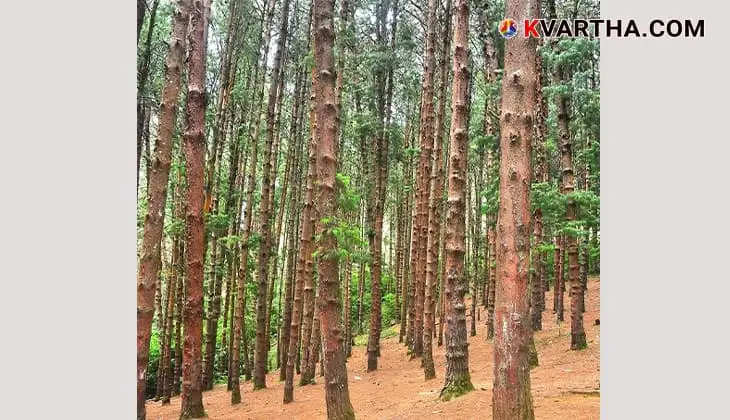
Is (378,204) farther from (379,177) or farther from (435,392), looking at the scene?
(435,392)

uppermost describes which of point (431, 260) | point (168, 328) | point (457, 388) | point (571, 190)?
point (571, 190)

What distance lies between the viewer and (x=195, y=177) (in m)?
8.31

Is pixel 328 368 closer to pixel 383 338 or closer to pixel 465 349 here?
pixel 465 349

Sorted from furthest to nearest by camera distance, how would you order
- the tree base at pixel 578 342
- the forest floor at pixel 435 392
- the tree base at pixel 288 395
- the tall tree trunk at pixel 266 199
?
the tall tree trunk at pixel 266 199, the tree base at pixel 578 342, the tree base at pixel 288 395, the forest floor at pixel 435 392

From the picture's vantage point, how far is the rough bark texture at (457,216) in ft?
27.8

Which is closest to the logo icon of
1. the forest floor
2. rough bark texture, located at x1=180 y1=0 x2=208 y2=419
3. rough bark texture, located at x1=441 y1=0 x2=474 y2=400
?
rough bark texture, located at x1=441 y1=0 x2=474 y2=400

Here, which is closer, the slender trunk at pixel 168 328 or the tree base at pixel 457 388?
the tree base at pixel 457 388

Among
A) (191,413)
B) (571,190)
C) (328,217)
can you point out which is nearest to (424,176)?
(571,190)

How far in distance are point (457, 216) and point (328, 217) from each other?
2.46 metres

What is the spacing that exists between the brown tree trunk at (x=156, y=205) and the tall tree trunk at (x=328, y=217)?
170 centimetres

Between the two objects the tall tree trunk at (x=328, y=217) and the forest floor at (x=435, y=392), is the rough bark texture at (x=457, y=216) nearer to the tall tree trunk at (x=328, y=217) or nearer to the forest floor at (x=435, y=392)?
the forest floor at (x=435, y=392)

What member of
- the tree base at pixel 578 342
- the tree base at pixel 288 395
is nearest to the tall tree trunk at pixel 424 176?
the tree base at pixel 578 342

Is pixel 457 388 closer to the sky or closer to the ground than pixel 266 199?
closer to the ground

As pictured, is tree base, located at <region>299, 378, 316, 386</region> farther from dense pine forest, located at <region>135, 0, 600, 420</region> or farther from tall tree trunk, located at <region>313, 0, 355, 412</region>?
tall tree trunk, located at <region>313, 0, 355, 412</region>
